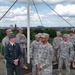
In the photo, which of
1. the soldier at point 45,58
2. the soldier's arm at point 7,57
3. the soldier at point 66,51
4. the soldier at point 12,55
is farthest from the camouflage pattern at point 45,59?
the soldier at point 66,51

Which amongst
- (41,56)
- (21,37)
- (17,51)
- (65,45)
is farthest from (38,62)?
(21,37)

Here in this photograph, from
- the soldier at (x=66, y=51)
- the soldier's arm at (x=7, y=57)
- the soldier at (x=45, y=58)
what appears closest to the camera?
the soldier at (x=45, y=58)

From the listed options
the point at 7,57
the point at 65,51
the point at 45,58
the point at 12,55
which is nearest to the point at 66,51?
the point at 65,51

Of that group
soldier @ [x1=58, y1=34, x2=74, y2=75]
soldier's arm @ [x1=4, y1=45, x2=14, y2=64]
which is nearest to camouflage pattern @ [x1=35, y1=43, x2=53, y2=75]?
soldier's arm @ [x1=4, y1=45, x2=14, y2=64]

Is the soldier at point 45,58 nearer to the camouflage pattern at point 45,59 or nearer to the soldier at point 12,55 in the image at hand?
the camouflage pattern at point 45,59

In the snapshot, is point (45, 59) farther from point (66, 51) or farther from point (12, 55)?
point (66, 51)

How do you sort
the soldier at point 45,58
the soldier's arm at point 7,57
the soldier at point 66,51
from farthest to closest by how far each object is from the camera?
the soldier at point 66,51 → the soldier's arm at point 7,57 → the soldier at point 45,58

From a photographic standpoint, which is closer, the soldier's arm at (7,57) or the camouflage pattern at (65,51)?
the soldier's arm at (7,57)

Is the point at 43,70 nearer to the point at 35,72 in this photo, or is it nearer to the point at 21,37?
the point at 35,72

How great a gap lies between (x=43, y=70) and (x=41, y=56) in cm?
35

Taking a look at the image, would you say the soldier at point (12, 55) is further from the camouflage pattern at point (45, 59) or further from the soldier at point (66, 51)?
the soldier at point (66, 51)

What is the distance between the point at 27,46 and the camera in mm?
11031

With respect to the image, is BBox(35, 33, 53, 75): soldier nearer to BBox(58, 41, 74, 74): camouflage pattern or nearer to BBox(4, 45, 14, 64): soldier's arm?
BBox(4, 45, 14, 64): soldier's arm

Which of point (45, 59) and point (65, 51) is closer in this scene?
point (45, 59)
